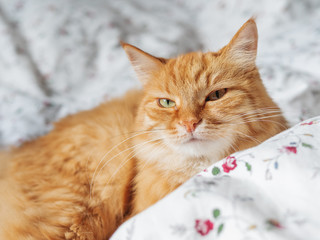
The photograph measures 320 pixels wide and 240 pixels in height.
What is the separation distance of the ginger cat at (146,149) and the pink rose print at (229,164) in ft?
0.48

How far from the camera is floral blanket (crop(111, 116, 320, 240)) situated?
618mm

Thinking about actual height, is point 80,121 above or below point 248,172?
above

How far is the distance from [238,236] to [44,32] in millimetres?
2285

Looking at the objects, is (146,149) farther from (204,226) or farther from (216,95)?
(204,226)

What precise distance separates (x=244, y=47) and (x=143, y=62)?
0.45 m

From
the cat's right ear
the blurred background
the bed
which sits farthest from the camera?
the blurred background

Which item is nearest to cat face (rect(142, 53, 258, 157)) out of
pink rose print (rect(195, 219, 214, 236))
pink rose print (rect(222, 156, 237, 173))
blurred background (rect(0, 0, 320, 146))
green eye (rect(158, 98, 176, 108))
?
green eye (rect(158, 98, 176, 108))

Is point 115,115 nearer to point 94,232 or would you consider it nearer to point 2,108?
point 94,232

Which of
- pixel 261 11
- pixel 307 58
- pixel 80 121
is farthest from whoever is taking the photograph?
pixel 261 11

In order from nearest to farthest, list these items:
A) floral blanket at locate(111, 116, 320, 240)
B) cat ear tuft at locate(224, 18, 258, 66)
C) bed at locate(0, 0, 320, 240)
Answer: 1. floral blanket at locate(111, 116, 320, 240)
2. cat ear tuft at locate(224, 18, 258, 66)
3. bed at locate(0, 0, 320, 240)

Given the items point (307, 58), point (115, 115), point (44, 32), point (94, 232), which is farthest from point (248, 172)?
point (44, 32)

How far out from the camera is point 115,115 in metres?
1.49

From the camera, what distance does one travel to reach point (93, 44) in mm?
2365

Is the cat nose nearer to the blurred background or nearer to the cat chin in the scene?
the cat chin
